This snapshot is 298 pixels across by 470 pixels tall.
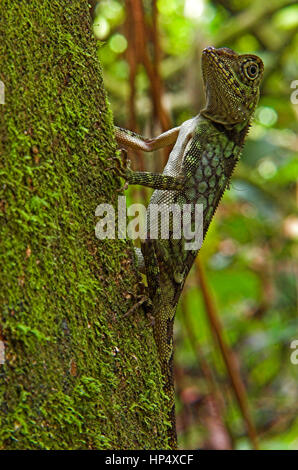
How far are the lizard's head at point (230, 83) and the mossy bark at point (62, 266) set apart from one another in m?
1.08

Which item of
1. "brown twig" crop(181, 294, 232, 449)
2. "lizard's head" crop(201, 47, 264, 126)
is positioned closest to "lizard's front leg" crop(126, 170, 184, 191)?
"lizard's head" crop(201, 47, 264, 126)

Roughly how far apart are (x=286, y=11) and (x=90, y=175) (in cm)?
502

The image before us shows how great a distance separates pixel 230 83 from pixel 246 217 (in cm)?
376

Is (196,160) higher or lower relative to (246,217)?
lower

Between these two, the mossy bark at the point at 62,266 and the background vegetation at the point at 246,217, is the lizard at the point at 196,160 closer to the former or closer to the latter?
the mossy bark at the point at 62,266

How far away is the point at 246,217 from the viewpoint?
6.61 m

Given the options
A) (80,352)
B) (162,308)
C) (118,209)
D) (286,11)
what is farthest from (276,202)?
(80,352)

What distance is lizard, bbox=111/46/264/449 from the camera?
245cm

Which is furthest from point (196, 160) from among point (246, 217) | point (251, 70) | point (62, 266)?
point (246, 217)

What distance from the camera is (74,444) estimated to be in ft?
5.31

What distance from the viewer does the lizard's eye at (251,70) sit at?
2.98 meters

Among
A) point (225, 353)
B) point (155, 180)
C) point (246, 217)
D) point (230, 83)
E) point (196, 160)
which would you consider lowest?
point (225, 353)

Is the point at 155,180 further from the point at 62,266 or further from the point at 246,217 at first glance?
the point at 246,217
